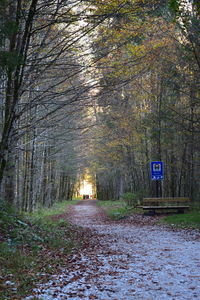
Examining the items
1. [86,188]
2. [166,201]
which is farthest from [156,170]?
[86,188]

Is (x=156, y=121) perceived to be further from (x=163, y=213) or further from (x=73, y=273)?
(x=73, y=273)

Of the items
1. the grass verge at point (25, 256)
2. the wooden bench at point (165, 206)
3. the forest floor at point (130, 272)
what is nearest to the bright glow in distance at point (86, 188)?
the wooden bench at point (165, 206)

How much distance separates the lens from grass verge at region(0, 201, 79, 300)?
4089 millimetres

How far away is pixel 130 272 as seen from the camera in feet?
16.6

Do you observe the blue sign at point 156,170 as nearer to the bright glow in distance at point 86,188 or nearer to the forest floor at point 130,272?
the forest floor at point 130,272

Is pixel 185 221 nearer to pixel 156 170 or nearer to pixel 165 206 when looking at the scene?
pixel 156 170

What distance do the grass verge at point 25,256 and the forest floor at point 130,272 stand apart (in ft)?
0.68

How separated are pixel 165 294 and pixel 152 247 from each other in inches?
143

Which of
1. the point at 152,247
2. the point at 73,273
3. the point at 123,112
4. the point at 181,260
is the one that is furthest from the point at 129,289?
the point at 123,112

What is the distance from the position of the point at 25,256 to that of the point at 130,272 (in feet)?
5.93

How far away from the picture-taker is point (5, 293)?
3.70 meters

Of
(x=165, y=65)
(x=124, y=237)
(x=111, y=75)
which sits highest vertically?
(x=165, y=65)

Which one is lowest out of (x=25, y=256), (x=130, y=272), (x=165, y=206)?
(x=130, y=272)

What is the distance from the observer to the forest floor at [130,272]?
13.0ft
